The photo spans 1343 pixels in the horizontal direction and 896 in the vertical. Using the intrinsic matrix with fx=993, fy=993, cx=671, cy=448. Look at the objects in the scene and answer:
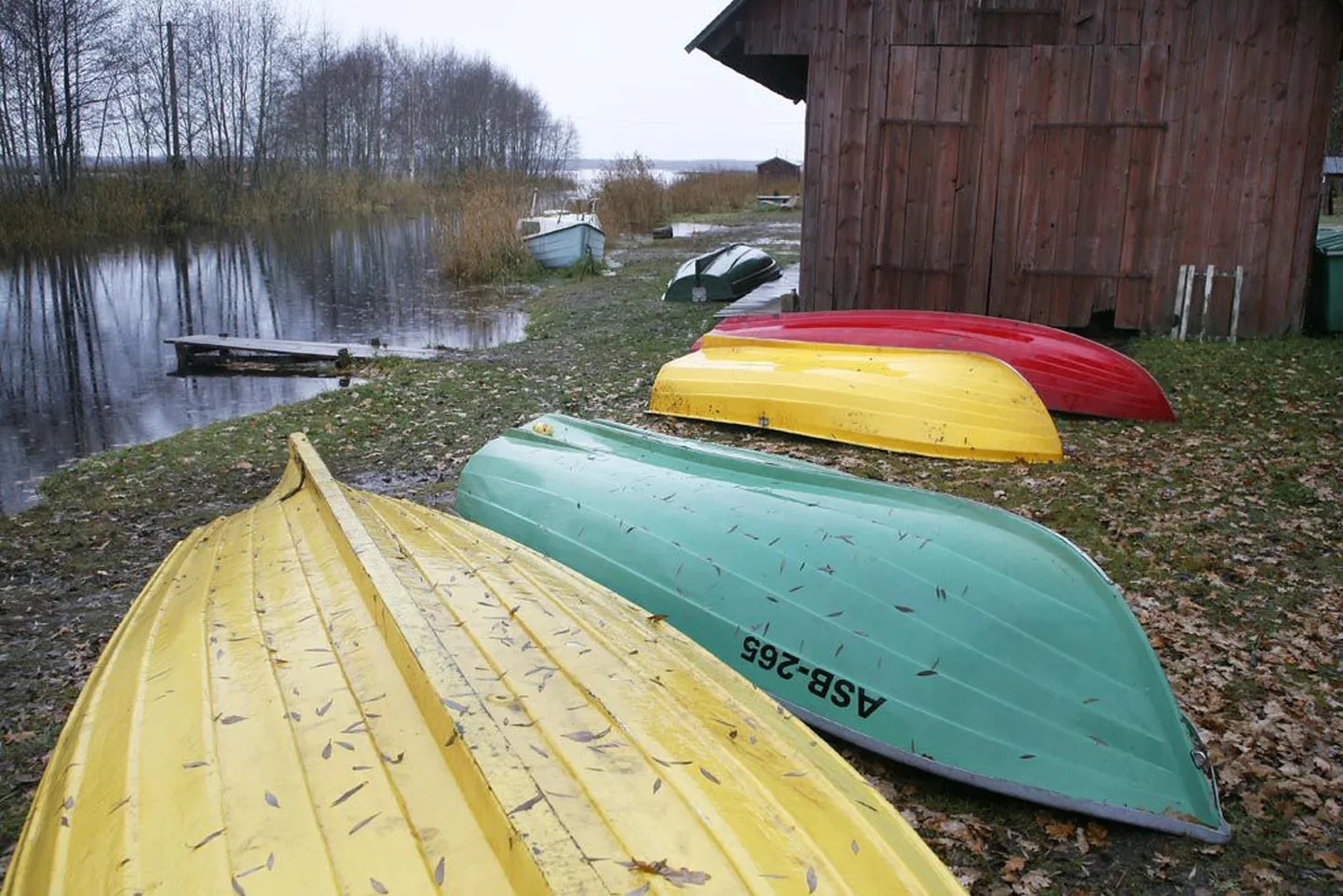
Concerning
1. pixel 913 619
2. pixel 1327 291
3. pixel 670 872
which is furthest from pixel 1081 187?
pixel 670 872

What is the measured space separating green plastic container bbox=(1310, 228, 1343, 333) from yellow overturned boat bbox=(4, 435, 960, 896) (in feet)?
34.7

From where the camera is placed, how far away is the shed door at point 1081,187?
34.1 ft

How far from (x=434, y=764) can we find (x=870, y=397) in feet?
18.9

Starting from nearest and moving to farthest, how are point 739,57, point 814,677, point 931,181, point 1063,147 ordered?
point 814,677 → point 1063,147 → point 931,181 → point 739,57

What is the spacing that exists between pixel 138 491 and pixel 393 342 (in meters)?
8.09

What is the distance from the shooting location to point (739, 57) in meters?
11.8

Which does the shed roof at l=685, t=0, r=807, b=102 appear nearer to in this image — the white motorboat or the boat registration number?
the boat registration number

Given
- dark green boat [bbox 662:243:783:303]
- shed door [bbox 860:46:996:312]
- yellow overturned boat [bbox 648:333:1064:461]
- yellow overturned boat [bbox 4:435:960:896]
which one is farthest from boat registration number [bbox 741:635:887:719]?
dark green boat [bbox 662:243:783:303]

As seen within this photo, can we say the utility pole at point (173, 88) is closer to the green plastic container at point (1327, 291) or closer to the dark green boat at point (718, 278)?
the dark green boat at point (718, 278)

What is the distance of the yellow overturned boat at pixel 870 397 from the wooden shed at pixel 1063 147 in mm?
3526

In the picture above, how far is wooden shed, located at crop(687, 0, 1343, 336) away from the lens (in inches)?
400

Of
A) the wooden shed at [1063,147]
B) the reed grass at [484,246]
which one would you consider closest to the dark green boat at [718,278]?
the wooden shed at [1063,147]

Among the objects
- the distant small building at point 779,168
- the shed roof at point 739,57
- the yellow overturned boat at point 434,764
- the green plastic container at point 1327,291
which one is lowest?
the yellow overturned boat at point 434,764

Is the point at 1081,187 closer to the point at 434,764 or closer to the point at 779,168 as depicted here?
the point at 434,764
